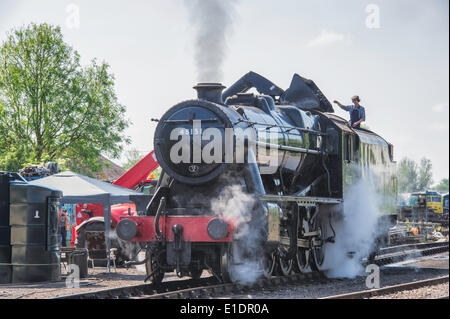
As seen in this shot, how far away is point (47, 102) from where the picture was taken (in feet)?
95.5

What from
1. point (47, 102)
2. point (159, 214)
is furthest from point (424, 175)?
point (159, 214)

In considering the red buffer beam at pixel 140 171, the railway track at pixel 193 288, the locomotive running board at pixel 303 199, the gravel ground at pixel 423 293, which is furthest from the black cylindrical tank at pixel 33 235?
the red buffer beam at pixel 140 171

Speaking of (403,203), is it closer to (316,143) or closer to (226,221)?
(316,143)

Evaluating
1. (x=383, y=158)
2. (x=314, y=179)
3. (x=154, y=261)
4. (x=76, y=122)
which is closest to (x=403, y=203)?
(x=76, y=122)

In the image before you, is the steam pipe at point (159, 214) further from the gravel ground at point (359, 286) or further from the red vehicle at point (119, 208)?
the red vehicle at point (119, 208)

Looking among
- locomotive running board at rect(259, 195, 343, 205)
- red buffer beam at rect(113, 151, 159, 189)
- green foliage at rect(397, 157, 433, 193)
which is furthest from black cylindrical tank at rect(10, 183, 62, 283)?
green foliage at rect(397, 157, 433, 193)

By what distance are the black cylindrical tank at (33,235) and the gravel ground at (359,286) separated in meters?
4.25

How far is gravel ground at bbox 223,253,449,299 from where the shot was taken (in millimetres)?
9500

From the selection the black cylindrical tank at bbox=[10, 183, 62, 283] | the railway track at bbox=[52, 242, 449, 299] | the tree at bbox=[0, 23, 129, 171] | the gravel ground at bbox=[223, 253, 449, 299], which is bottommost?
the gravel ground at bbox=[223, 253, 449, 299]

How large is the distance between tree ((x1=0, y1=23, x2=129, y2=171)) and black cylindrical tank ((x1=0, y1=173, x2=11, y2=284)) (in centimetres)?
1651

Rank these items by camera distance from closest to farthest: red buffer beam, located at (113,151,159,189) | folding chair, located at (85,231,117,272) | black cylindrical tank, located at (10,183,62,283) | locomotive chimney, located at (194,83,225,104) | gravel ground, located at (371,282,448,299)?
gravel ground, located at (371,282,448,299) → locomotive chimney, located at (194,83,225,104) → black cylindrical tank, located at (10,183,62,283) → folding chair, located at (85,231,117,272) → red buffer beam, located at (113,151,159,189)

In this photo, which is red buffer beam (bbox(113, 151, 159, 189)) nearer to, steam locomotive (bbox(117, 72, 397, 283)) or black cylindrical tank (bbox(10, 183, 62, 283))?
black cylindrical tank (bbox(10, 183, 62, 283))

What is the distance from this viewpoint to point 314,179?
1311 cm
